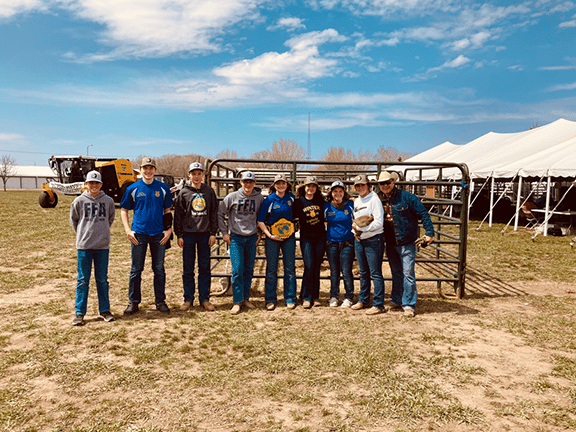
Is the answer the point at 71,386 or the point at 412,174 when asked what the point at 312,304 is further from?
the point at 412,174

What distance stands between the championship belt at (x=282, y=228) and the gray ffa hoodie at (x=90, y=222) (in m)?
2.06

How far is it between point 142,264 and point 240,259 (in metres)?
1.24

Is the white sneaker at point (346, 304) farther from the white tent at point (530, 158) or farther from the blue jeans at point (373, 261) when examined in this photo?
the white tent at point (530, 158)

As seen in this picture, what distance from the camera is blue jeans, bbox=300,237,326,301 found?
18.0ft

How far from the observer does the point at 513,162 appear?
15.5m

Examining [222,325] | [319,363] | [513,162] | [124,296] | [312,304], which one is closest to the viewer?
[319,363]

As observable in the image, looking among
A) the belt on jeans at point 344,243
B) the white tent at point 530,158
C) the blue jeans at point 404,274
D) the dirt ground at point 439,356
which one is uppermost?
the white tent at point 530,158

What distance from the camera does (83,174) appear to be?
2398cm

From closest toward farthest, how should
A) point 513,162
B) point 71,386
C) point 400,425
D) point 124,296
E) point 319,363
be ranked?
1. point 400,425
2. point 71,386
3. point 319,363
4. point 124,296
5. point 513,162

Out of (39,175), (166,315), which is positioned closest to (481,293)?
(166,315)

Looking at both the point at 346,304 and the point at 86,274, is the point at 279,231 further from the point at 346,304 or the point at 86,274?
the point at 86,274

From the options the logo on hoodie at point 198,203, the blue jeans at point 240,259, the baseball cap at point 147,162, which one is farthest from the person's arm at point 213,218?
the baseball cap at point 147,162

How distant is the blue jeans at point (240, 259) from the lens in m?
5.32

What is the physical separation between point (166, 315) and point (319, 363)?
2308 mm
